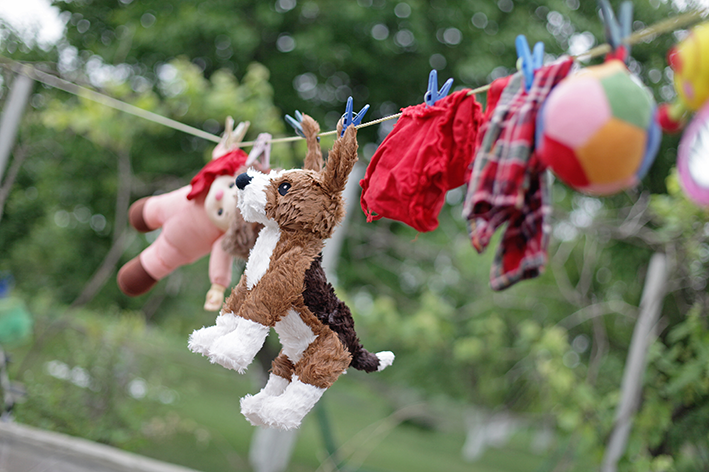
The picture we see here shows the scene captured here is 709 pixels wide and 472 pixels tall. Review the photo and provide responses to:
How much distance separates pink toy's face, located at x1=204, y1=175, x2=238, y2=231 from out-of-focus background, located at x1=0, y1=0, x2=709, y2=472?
51.0 inches

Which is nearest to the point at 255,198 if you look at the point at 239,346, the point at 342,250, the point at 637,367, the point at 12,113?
the point at 239,346

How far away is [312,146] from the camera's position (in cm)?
131

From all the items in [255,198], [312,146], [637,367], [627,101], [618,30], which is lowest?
[637,367]

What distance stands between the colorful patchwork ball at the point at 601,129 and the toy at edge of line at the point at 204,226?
0.86 meters

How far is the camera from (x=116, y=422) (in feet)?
11.3

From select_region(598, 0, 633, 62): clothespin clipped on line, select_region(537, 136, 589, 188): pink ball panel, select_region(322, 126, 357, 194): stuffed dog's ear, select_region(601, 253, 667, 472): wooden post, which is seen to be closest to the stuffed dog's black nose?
select_region(322, 126, 357, 194): stuffed dog's ear

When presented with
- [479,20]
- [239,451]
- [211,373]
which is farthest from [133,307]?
[211,373]

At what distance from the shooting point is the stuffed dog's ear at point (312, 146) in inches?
51.0

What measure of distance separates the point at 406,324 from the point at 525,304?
151 cm

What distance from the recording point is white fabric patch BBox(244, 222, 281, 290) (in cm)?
111

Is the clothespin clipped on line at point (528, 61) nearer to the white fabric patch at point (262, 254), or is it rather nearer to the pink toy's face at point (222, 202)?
the white fabric patch at point (262, 254)

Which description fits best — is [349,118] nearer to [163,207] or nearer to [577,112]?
[577,112]

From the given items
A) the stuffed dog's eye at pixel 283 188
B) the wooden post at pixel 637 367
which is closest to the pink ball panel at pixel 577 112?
the stuffed dog's eye at pixel 283 188

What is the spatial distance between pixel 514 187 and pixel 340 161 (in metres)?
0.38
